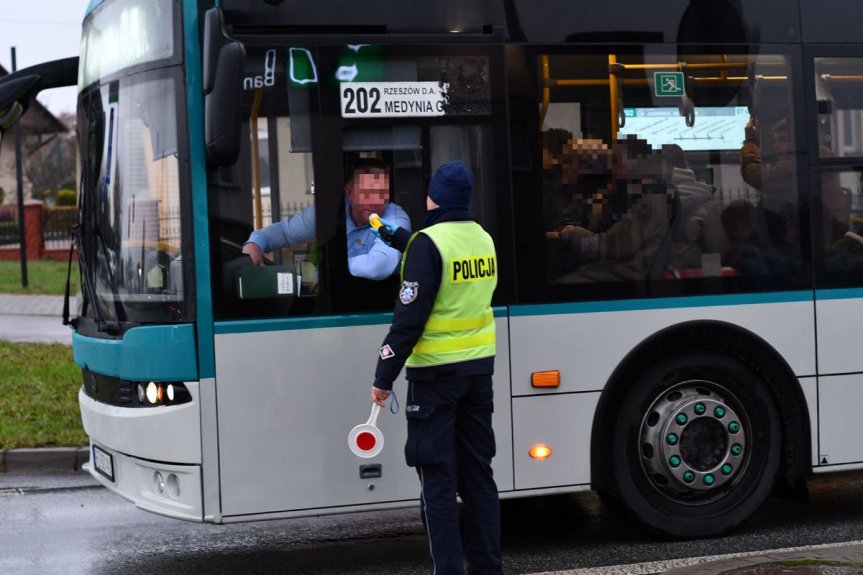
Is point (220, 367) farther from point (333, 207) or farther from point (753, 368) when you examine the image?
point (753, 368)

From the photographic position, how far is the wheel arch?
6.24 m

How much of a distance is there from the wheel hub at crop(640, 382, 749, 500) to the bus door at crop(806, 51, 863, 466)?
0.50 metres

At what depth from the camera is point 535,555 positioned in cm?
634

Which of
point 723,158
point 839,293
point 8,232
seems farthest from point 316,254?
point 8,232

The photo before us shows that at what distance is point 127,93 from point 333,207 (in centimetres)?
114

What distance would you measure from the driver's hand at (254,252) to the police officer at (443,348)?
2.65ft

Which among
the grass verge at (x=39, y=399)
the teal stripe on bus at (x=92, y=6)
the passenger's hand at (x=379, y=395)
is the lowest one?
the grass verge at (x=39, y=399)

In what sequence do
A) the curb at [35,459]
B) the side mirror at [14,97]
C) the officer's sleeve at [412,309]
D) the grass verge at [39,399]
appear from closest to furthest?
1. the officer's sleeve at [412,309]
2. the side mirror at [14,97]
3. the curb at [35,459]
4. the grass verge at [39,399]

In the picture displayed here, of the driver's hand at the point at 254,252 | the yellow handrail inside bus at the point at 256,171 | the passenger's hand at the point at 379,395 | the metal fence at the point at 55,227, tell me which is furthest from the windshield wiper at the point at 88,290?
the metal fence at the point at 55,227

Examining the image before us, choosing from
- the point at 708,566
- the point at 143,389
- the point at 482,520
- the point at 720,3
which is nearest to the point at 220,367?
the point at 143,389

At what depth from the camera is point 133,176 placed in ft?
19.2

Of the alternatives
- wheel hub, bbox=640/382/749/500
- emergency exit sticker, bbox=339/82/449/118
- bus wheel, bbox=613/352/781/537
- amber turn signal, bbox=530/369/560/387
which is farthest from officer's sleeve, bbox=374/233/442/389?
wheel hub, bbox=640/382/749/500

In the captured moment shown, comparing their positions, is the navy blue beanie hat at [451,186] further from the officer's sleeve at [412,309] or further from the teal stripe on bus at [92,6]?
the teal stripe on bus at [92,6]

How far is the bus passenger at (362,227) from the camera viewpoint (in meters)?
5.76
